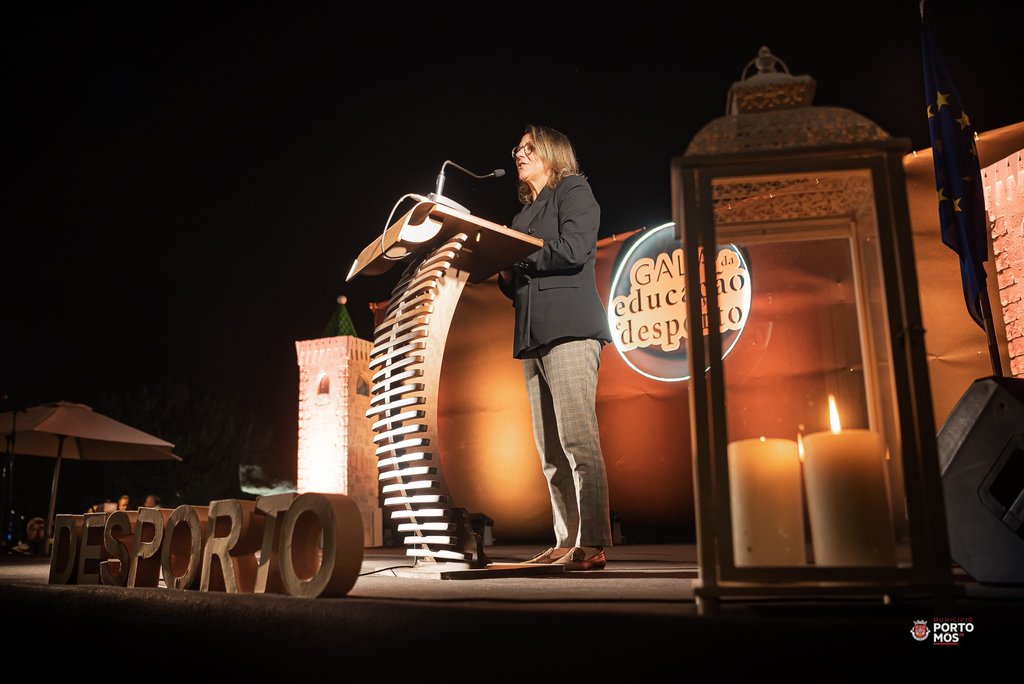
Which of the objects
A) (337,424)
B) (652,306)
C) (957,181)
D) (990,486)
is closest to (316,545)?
(990,486)

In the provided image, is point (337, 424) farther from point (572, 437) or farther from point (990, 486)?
point (990, 486)

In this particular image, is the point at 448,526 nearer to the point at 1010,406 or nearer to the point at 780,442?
the point at 780,442

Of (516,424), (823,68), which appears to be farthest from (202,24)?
(823,68)

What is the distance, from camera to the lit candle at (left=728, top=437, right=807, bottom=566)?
44.1 inches

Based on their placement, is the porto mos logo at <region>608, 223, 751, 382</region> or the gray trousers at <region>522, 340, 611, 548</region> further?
the porto mos logo at <region>608, 223, 751, 382</region>

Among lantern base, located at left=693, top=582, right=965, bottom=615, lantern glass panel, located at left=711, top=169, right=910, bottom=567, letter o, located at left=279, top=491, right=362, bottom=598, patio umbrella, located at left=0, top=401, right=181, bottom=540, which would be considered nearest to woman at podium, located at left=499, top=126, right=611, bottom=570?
letter o, located at left=279, top=491, right=362, bottom=598

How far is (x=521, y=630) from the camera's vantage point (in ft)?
3.80

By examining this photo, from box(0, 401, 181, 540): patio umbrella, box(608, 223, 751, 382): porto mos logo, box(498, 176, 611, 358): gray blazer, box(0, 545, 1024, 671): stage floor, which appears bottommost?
box(0, 545, 1024, 671): stage floor

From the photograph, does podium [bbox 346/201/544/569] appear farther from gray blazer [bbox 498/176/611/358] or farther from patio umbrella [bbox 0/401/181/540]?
patio umbrella [bbox 0/401/181/540]

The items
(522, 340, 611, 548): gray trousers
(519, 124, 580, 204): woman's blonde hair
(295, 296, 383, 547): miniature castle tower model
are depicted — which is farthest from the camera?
(295, 296, 383, 547): miniature castle tower model

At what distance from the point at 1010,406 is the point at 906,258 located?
78 cm

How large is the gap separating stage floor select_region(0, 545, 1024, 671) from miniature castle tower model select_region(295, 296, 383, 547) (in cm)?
650

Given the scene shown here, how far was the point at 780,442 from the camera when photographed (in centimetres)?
116

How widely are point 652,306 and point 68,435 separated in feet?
19.7
